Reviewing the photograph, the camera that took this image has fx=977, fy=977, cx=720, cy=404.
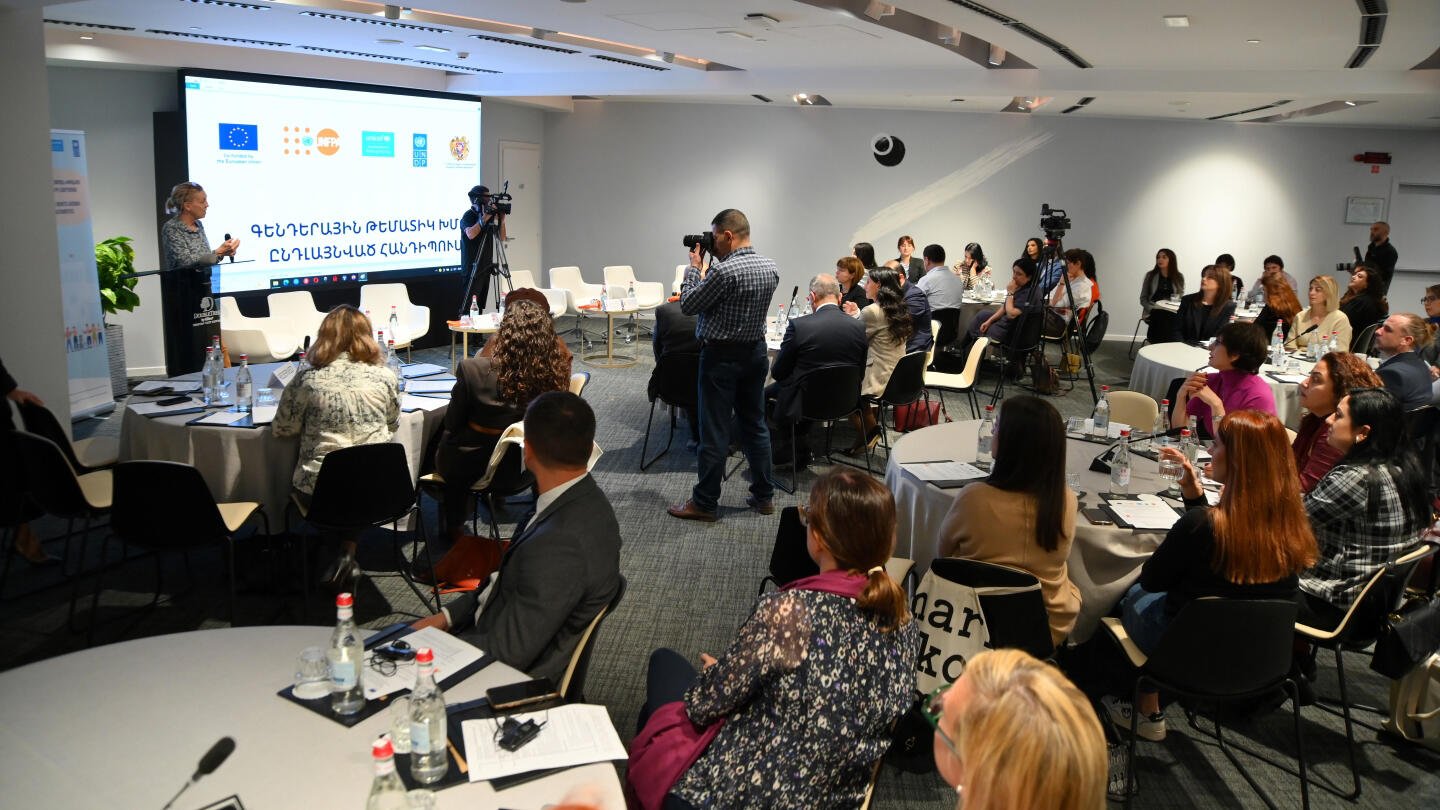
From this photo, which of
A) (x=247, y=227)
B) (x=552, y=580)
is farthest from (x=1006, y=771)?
(x=247, y=227)

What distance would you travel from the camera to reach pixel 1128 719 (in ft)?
12.1

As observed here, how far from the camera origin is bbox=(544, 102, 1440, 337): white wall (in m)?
13.0

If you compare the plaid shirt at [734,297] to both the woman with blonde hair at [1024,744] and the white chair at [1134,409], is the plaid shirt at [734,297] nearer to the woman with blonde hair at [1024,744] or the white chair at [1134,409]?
the white chair at [1134,409]

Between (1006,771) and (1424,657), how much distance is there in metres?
2.85

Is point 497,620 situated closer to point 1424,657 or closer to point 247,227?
point 1424,657

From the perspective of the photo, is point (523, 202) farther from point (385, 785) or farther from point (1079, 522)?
point (385, 785)

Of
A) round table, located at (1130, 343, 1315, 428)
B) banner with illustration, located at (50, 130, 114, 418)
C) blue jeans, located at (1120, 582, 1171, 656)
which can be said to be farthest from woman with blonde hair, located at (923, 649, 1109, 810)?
banner with illustration, located at (50, 130, 114, 418)

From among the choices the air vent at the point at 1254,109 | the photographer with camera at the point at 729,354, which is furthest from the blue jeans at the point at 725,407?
the air vent at the point at 1254,109

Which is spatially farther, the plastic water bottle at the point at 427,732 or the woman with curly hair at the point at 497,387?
the woman with curly hair at the point at 497,387

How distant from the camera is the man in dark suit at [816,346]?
600 cm

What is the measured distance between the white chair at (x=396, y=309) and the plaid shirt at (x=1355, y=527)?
7.38m

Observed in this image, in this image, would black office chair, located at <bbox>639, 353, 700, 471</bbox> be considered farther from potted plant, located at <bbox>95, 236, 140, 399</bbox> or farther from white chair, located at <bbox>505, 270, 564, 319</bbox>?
potted plant, located at <bbox>95, 236, 140, 399</bbox>

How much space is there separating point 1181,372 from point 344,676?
6.20 metres

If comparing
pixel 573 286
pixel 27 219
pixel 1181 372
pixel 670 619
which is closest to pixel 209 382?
pixel 27 219
